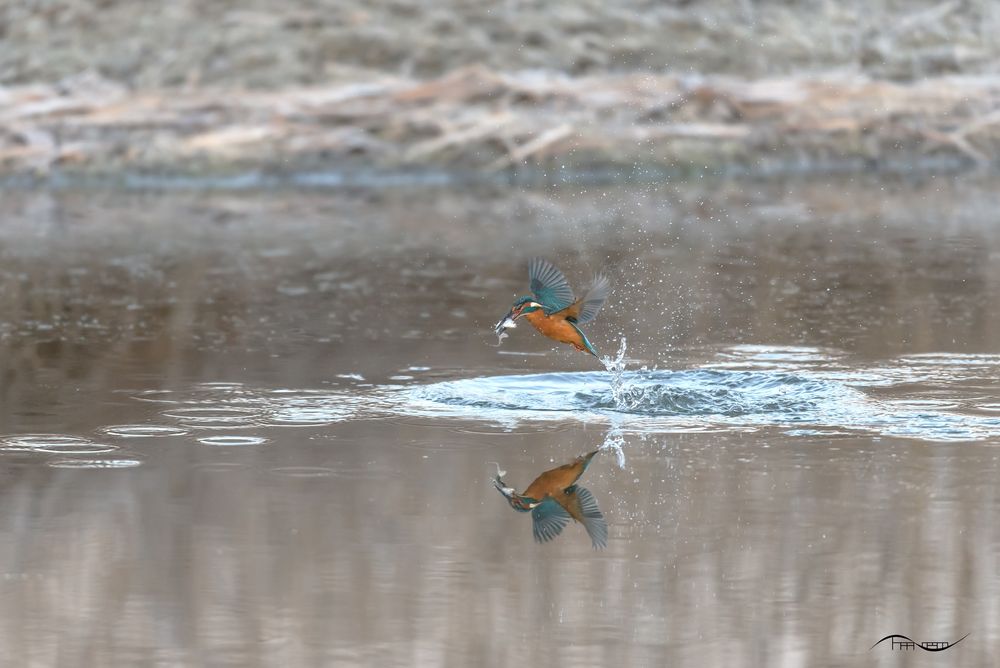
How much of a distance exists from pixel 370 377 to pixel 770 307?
3.26 metres

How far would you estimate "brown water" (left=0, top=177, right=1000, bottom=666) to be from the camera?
5.00 metres

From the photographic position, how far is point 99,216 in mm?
17078

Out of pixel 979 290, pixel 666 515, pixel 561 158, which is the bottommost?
pixel 666 515

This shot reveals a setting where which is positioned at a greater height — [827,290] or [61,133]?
[61,133]

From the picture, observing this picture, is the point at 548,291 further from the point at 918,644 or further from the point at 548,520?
the point at 918,644

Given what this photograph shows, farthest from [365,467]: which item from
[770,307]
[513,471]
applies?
[770,307]

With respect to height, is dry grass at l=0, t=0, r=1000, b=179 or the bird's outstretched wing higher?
dry grass at l=0, t=0, r=1000, b=179

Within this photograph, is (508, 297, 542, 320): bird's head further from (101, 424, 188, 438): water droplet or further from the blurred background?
(101, 424, 188, 438): water droplet

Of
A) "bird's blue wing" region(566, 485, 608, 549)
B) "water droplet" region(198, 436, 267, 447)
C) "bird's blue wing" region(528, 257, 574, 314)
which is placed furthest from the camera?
"bird's blue wing" region(528, 257, 574, 314)

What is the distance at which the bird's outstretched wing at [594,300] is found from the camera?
27.2 ft

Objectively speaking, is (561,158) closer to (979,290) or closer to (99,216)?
(99,216)

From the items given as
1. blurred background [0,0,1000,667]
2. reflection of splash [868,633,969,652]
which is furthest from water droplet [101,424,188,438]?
reflection of splash [868,633,969,652]

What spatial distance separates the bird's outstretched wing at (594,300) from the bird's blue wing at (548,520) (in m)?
1.93

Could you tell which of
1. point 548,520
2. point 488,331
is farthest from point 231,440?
point 488,331
